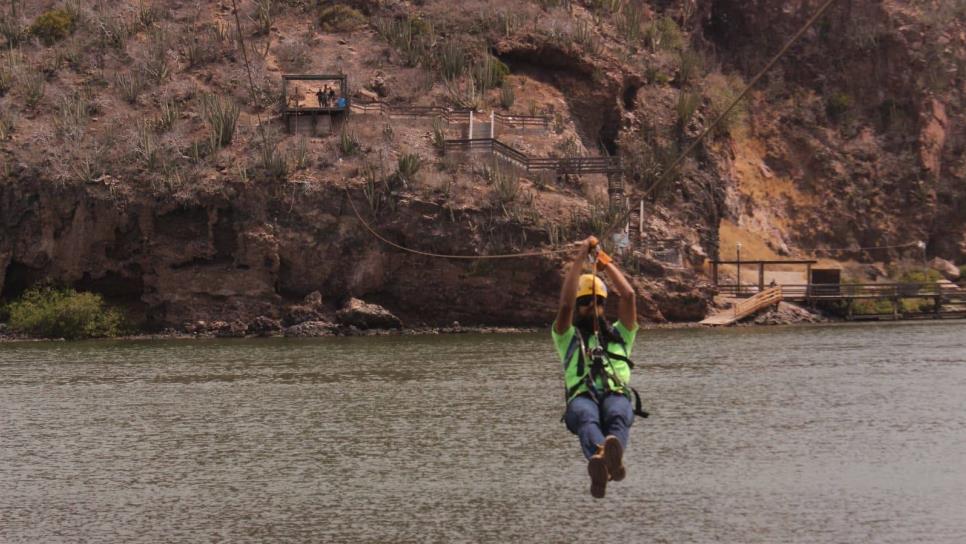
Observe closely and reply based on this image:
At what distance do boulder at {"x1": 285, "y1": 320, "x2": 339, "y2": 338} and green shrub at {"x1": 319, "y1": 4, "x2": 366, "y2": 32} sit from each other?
784 inches

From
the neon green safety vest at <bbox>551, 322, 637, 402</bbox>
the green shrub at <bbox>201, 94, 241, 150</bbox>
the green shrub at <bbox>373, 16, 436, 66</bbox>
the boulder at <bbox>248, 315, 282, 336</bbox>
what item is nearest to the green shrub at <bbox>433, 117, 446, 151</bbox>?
the green shrub at <bbox>373, 16, 436, 66</bbox>

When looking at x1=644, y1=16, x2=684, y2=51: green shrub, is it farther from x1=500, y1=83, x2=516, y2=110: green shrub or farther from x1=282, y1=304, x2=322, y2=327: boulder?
x1=282, y1=304, x2=322, y2=327: boulder

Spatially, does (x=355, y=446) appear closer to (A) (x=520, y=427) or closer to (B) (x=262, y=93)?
(A) (x=520, y=427)

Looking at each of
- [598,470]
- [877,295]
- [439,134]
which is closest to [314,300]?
[439,134]

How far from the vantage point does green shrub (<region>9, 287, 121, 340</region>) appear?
6044 centimetres

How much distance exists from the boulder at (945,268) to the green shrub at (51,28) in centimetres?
4580

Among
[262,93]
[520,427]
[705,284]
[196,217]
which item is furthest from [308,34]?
[520,427]

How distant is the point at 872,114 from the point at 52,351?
52107 millimetres

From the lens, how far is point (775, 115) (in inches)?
3457

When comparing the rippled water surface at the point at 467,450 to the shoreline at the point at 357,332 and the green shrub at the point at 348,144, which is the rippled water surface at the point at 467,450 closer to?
the shoreline at the point at 357,332

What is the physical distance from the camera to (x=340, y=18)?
249ft

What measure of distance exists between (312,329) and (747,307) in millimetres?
18130

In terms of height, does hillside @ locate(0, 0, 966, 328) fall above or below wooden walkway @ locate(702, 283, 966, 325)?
above

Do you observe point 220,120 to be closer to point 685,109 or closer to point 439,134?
point 439,134
